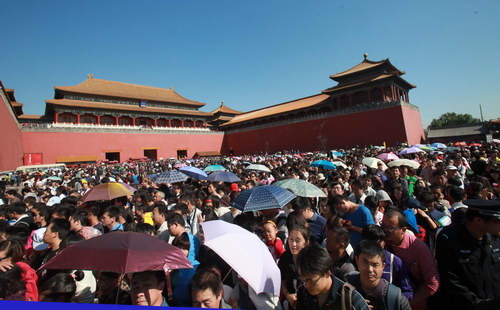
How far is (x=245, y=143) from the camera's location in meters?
30.6

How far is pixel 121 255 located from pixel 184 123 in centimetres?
3154

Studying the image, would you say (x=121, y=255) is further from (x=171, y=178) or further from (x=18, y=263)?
(x=171, y=178)

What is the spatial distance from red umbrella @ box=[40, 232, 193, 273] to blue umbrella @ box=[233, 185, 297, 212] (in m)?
1.29

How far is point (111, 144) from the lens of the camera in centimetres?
2458

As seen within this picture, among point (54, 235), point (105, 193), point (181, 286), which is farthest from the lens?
point (105, 193)

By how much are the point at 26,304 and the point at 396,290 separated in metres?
1.73

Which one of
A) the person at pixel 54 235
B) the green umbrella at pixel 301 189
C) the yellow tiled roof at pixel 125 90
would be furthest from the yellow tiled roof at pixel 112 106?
the green umbrella at pixel 301 189

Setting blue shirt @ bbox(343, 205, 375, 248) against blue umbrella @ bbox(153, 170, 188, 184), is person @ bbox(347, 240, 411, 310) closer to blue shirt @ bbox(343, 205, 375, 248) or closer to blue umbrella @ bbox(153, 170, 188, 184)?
blue shirt @ bbox(343, 205, 375, 248)

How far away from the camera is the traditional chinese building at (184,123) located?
20094mm

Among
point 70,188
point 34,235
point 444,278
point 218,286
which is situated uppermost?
point 70,188

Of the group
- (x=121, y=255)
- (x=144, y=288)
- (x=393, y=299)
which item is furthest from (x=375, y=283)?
(x=121, y=255)

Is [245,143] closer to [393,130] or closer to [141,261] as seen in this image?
[393,130]

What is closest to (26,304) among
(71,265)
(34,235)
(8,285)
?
(71,265)

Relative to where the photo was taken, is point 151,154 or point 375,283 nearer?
point 375,283
